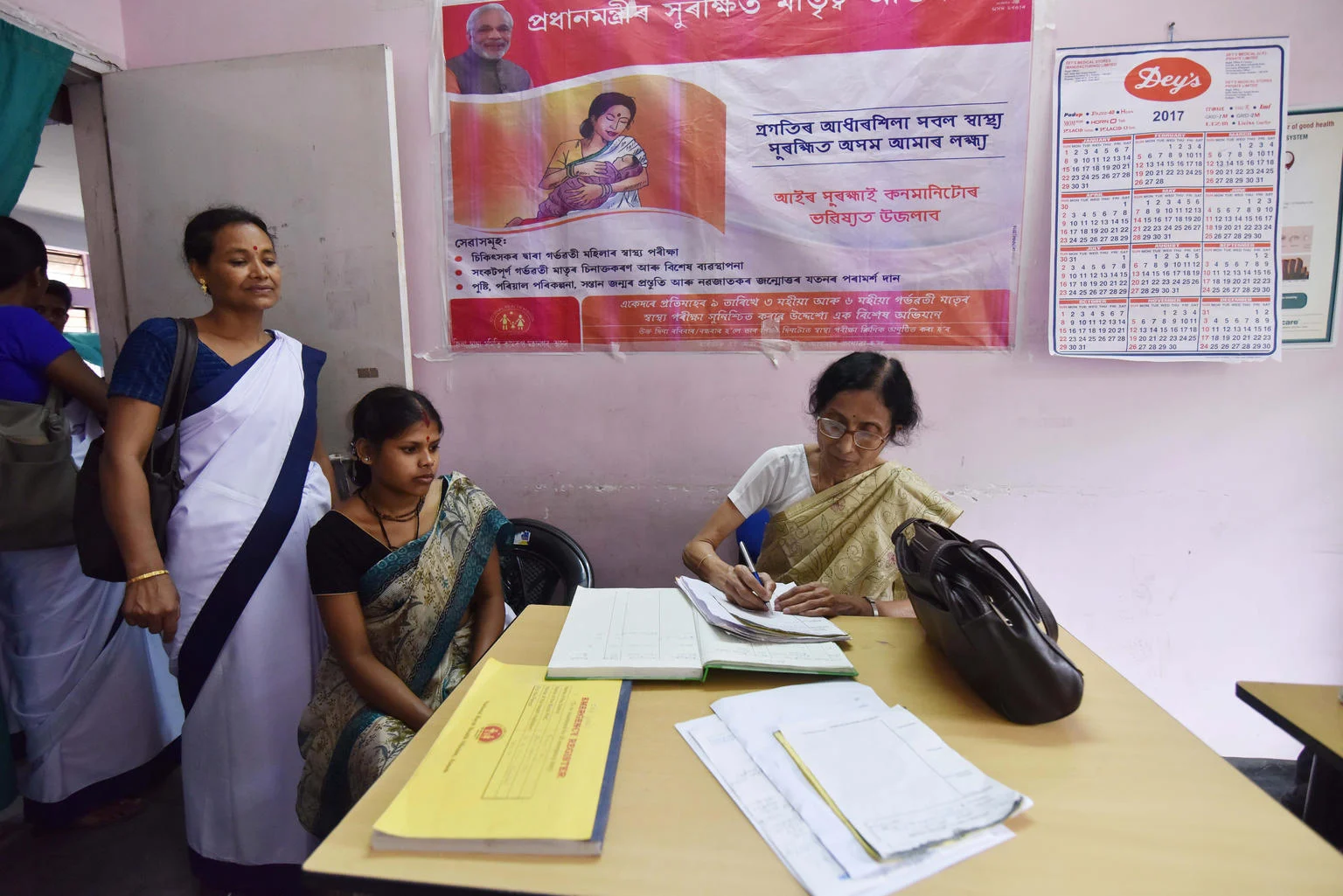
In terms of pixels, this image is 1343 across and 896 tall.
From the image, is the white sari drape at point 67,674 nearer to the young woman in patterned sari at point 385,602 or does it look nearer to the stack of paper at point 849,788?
the young woman in patterned sari at point 385,602

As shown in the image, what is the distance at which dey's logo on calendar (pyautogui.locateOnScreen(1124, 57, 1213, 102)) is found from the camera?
1.71 m

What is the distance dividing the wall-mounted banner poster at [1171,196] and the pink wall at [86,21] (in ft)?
9.45

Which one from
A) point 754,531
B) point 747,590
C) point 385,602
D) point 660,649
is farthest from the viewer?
point 754,531

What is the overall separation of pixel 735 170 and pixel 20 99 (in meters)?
1.98

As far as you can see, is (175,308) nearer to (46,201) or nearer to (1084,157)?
(1084,157)

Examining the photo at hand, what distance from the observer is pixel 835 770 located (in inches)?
28.2

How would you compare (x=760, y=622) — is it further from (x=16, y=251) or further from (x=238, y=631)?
(x=16, y=251)

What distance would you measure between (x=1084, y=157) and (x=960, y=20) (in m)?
0.51

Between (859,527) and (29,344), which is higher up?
(29,344)

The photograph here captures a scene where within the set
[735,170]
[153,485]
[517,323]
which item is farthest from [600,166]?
[153,485]

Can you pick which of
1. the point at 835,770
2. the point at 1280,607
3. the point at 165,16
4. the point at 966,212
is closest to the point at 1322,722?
the point at 835,770

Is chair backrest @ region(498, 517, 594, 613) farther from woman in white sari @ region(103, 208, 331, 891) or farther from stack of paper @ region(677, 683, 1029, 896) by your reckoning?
stack of paper @ region(677, 683, 1029, 896)

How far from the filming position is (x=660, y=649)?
3.34 feet

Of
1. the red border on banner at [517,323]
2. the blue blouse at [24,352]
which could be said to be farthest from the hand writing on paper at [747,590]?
the blue blouse at [24,352]
